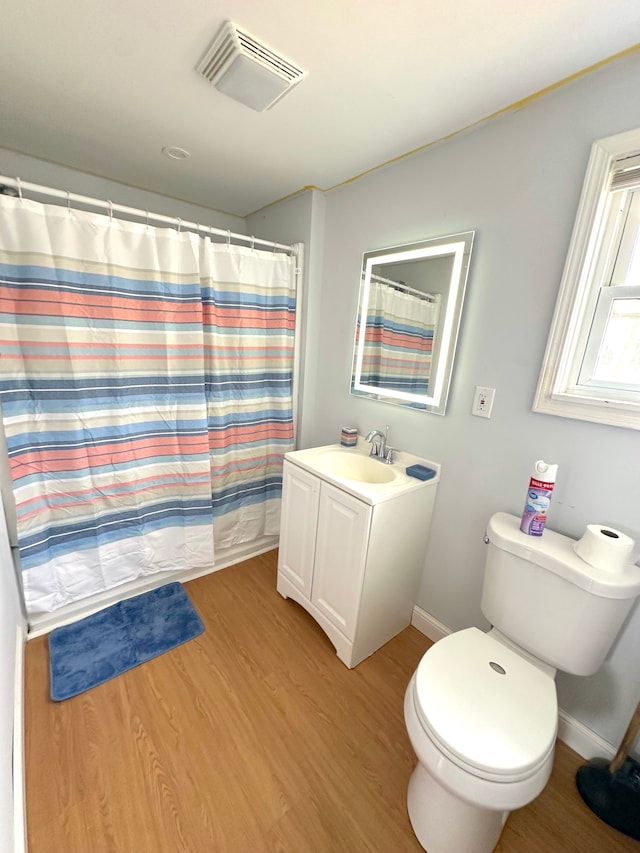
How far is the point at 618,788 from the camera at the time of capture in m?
1.10

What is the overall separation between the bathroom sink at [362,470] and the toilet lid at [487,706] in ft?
1.80

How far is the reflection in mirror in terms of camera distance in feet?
4.67

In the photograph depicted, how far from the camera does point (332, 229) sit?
1.93 meters

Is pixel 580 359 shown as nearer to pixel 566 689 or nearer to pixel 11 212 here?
pixel 566 689

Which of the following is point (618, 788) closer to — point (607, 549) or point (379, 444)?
point (607, 549)

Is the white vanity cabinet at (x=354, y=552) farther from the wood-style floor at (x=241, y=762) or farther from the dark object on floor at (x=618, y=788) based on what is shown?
the dark object on floor at (x=618, y=788)

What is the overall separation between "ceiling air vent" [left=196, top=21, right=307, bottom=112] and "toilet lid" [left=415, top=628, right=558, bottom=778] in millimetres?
1883

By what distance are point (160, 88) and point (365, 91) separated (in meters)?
0.72

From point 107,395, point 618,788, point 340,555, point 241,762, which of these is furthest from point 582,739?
point 107,395

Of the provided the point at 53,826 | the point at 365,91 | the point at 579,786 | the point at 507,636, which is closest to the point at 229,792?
the point at 53,826

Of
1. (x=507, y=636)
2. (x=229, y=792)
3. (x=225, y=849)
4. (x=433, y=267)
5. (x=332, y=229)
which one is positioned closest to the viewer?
(x=225, y=849)

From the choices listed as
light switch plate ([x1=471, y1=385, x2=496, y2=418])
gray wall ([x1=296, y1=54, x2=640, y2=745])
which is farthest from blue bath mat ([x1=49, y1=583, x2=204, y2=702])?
light switch plate ([x1=471, y1=385, x2=496, y2=418])

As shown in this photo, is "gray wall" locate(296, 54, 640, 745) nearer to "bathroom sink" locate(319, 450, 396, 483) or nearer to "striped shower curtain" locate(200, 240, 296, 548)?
"bathroom sink" locate(319, 450, 396, 483)

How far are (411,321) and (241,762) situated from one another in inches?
73.8
